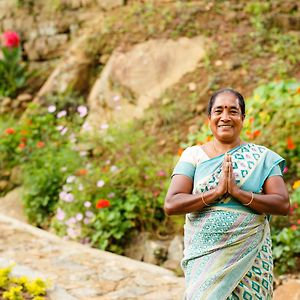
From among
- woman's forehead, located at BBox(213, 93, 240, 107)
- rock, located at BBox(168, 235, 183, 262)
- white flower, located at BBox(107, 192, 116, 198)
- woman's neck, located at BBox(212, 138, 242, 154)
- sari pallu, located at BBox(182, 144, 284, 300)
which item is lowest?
rock, located at BBox(168, 235, 183, 262)

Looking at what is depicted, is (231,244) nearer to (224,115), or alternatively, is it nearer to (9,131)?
(224,115)

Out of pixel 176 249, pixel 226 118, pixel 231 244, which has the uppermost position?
pixel 226 118

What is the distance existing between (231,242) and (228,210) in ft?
0.43

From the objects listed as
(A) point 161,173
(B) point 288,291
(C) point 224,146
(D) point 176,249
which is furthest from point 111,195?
(C) point 224,146

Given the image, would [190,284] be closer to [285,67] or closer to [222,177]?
[222,177]

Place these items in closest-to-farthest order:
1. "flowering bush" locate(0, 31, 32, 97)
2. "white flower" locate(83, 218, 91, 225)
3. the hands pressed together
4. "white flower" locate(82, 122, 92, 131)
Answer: the hands pressed together
"white flower" locate(83, 218, 91, 225)
"white flower" locate(82, 122, 92, 131)
"flowering bush" locate(0, 31, 32, 97)

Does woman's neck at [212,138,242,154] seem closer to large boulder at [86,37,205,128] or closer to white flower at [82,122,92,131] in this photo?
white flower at [82,122,92,131]

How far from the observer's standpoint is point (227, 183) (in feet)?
7.87

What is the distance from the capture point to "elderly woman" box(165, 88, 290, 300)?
2.43 m

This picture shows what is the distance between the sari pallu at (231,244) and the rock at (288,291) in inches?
54.2

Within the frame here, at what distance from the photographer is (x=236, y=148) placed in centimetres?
257

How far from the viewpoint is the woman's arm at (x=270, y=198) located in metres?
2.40

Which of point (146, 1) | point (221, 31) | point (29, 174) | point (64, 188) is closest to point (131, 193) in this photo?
point (64, 188)

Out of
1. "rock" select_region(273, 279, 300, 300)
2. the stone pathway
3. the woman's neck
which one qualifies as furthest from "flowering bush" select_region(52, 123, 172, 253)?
the woman's neck
